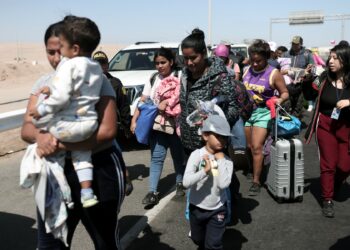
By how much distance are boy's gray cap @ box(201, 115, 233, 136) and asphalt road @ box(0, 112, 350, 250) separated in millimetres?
1325

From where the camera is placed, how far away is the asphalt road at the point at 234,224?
4.11m

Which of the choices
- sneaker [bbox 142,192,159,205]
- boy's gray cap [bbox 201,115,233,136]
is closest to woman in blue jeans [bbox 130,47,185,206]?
sneaker [bbox 142,192,159,205]

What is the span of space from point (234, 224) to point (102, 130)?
2.69 m

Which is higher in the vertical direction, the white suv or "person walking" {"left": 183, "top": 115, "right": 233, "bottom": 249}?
the white suv

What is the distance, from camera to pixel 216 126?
3.29 metres

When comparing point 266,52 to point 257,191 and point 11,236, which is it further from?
point 11,236

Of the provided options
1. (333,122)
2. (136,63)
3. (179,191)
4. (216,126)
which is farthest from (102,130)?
(136,63)

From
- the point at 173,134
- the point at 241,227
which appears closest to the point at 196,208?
the point at 241,227

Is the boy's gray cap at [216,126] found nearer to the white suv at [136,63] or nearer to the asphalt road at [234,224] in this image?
the asphalt road at [234,224]

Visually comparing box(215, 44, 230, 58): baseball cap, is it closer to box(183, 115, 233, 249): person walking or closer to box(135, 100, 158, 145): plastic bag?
box(135, 100, 158, 145): plastic bag

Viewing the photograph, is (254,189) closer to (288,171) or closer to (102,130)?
(288,171)

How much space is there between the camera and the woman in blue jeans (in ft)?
17.4

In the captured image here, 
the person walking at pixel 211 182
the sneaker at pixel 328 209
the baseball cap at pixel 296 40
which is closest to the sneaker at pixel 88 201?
the person walking at pixel 211 182

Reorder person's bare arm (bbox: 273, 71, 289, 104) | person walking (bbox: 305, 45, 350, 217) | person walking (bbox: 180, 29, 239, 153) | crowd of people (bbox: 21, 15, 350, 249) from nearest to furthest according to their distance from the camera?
crowd of people (bbox: 21, 15, 350, 249) < person walking (bbox: 180, 29, 239, 153) < person walking (bbox: 305, 45, 350, 217) < person's bare arm (bbox: 273, 71, 289, 104)
